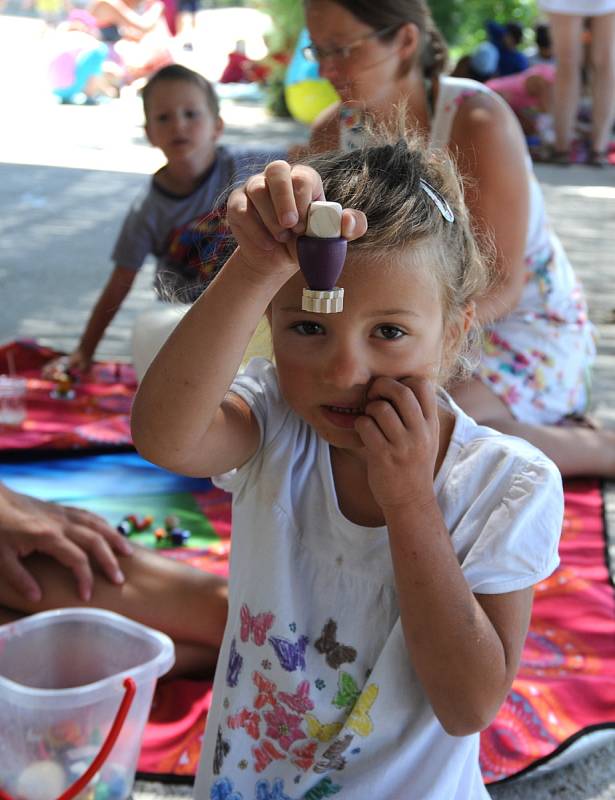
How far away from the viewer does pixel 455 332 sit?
4.57 feet

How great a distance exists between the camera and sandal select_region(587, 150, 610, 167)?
24.6ft

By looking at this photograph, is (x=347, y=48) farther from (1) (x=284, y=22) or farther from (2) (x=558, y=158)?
(1) (x=284, y=22)

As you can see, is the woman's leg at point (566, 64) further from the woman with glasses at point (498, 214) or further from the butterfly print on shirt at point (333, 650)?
the butterfly print on shirt at point (333, 650)

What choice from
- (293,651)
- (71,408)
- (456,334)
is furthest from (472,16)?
(293,651)

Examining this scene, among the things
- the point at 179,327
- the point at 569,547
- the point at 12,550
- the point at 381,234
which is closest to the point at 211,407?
the point at 179,327

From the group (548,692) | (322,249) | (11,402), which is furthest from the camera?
(11,402)

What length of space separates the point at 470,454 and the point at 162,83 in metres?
2.66

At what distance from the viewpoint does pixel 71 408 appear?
Result: 3215mm

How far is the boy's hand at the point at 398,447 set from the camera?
1.19 m

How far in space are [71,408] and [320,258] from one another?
2366mm

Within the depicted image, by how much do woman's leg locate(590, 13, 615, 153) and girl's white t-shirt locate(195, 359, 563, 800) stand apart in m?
6.22

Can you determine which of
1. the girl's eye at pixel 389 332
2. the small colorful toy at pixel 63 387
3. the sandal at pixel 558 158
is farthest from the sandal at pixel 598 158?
the girl's eye at pixel 389 332

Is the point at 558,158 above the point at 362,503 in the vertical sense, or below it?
below

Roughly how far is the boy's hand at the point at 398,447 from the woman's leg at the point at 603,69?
6364 mm
